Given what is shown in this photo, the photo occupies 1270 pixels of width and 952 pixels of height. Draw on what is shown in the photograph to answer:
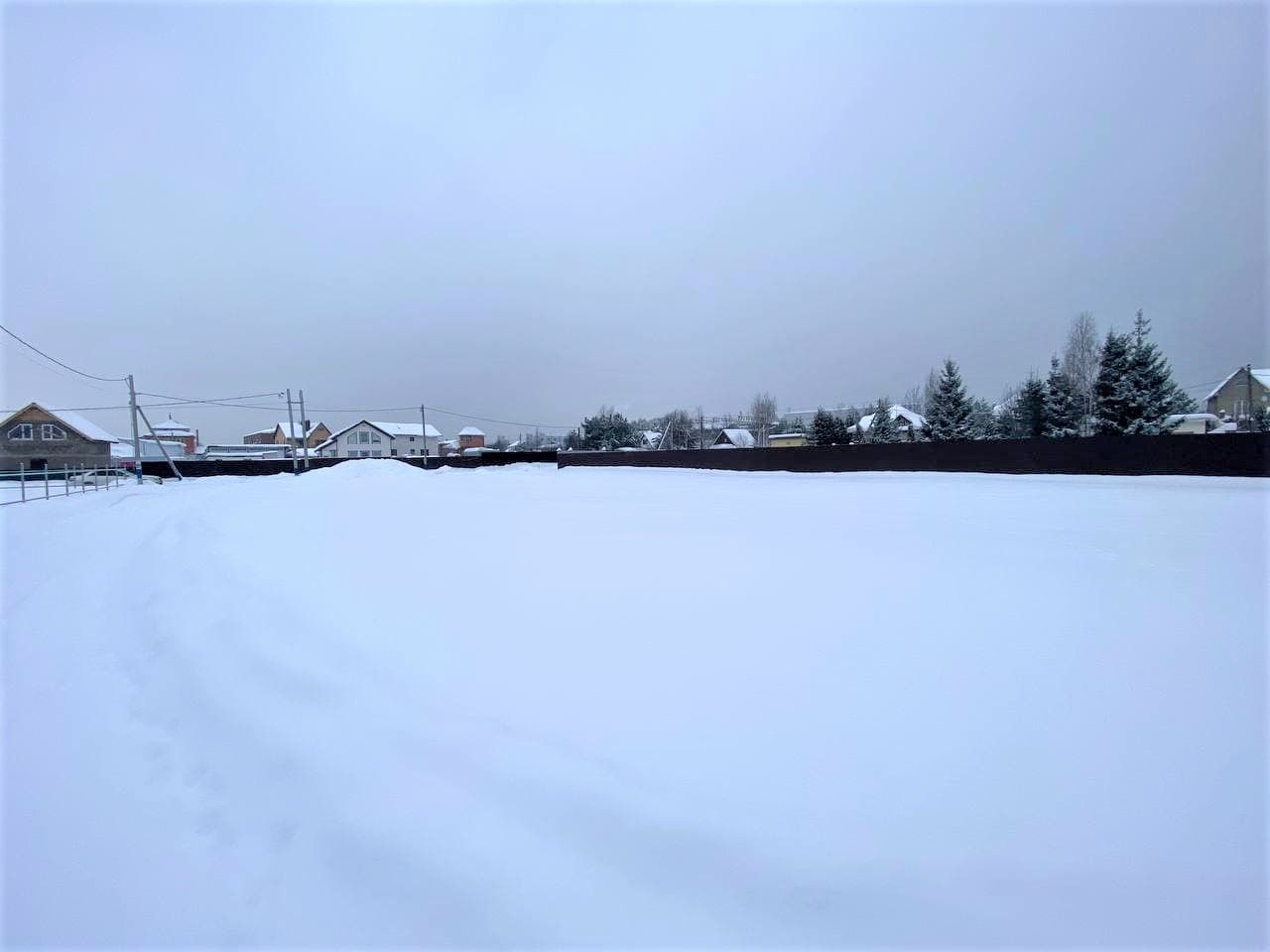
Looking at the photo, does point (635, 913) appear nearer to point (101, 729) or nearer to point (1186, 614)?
point (101, 729)

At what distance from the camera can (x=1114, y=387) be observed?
22.0 m

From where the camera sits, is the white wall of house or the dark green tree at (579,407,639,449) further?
the white wall of house

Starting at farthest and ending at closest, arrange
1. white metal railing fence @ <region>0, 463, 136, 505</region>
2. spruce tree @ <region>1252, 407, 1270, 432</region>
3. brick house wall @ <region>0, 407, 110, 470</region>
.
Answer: brick house wall @ <region>0, 407, 110, 470</region>, spruce tree @ <region>1252, 407, 1270, 432</region>, white metal railing fence @ <region>0, 463, 136, 505</region>

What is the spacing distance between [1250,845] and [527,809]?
2.35 meters

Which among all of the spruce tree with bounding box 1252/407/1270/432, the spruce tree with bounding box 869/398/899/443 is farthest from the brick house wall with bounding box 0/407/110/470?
the spruce tree with bounding box 1252/407/1270/432

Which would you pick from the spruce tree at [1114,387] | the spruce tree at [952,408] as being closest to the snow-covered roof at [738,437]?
the spruce tree at [952,408]

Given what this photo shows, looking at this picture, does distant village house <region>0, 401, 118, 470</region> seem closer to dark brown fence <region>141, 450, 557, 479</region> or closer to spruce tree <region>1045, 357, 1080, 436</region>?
dark brown fence <region>141, 450, 557, 479</region>

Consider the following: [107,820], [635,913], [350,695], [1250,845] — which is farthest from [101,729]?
[1250,845]

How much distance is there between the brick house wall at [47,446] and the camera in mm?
30078

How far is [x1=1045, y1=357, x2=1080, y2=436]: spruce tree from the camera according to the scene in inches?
974

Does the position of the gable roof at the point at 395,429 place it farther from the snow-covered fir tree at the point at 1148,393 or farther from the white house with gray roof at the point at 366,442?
the snow-covered fir tree at the point at 1148,393

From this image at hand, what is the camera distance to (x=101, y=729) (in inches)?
105

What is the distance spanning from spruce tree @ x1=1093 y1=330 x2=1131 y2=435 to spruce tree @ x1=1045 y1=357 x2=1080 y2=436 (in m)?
2.06

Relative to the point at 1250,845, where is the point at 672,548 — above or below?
above
